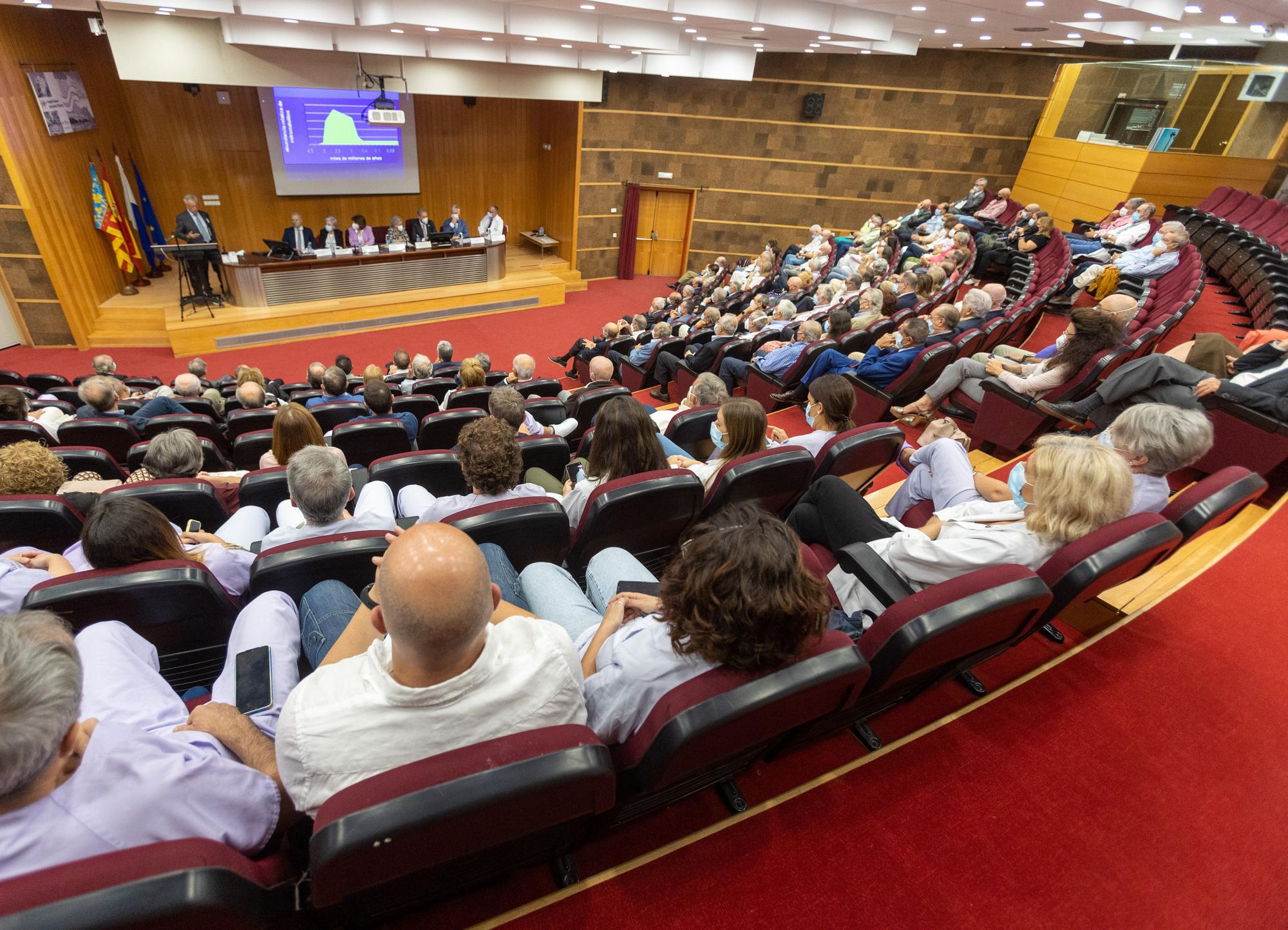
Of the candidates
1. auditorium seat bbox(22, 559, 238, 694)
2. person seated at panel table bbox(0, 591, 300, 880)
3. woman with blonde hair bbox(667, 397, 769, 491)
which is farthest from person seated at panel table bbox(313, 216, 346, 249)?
person seated at panel table bbox(0, 591, 300, 880)

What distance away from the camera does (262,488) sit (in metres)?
2.58

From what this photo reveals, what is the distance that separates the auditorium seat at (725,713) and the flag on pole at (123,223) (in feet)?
35.1

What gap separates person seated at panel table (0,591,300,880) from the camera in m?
0.85

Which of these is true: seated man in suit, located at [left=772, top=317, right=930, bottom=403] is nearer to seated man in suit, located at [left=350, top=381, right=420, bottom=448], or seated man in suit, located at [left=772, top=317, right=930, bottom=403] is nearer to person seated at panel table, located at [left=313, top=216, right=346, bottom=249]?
seated man in suit, located at [left=350, top=381, right=420, bottom=448]

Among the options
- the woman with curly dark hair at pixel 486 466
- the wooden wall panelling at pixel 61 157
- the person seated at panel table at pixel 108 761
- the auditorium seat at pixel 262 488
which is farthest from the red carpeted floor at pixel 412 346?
the person seated at panel table at pixel 108 761

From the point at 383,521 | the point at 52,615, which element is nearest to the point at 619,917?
the point at 52,615

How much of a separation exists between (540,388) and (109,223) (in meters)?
7.59

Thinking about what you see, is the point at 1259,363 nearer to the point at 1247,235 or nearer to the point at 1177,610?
the point at 1177,610

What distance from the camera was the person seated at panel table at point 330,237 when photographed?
8.95 metres

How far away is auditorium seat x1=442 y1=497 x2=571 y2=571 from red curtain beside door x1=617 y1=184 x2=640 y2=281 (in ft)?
35.8

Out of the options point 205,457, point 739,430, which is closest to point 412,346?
point 205,457

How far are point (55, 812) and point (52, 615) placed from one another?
0.34 metres

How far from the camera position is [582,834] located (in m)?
1.26

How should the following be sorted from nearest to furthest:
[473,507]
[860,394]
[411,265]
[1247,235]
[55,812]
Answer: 1. [55,812]
2. [473,507]
3. [860,394]
4. [1247,235]
5. [411,265]
